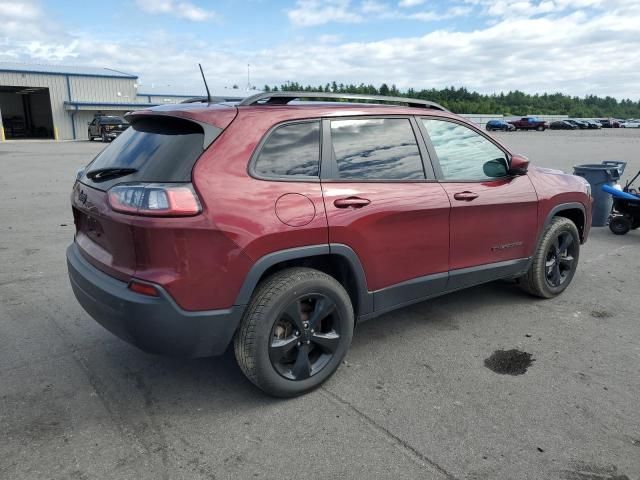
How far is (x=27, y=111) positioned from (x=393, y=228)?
191 feet

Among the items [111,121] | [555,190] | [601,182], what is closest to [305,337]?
[555,190]

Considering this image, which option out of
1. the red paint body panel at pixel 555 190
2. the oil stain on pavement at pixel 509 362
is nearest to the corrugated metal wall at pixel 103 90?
the red paint body panel at pixel 555 190

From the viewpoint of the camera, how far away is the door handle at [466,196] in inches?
150

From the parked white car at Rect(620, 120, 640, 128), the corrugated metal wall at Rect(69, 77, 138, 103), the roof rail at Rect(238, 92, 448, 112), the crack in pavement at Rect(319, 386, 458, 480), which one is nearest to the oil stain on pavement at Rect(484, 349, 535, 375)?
the crack in pavement at Rect(319, 386, 458, 480)

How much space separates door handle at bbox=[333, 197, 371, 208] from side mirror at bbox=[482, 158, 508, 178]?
4.59ft

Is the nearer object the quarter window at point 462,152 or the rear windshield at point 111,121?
the quarter window at point 462,152

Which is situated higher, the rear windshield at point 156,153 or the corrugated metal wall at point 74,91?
the corrugated metal wall at point 74,91

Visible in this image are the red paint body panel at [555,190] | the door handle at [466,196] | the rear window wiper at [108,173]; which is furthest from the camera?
the red paint body panel at [555,190]

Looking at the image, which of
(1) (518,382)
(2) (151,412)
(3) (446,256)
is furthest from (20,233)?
(1) (518,382)

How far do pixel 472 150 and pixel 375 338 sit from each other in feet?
5.55

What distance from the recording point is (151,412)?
2.98 metres

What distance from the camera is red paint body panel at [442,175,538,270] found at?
3881mm

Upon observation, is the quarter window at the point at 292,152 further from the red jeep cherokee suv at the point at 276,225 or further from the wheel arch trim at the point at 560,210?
the wheel arch trim at the point at 560,210

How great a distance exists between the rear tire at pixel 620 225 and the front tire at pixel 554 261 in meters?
3.25
